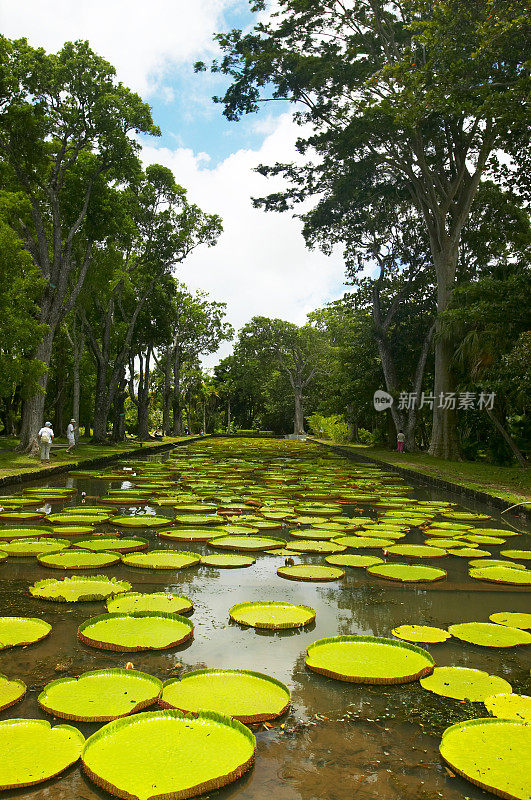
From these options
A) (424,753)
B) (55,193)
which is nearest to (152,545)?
(424,753)

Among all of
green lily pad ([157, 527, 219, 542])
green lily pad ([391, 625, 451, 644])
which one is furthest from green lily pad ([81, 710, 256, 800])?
green lily pad ([157, 527, 219, 542])

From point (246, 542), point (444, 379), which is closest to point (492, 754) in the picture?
point (246, 542)

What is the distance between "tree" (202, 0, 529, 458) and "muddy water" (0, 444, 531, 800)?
31.2ft

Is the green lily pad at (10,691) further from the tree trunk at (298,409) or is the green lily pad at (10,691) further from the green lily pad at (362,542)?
the tree trunk at (298,409)

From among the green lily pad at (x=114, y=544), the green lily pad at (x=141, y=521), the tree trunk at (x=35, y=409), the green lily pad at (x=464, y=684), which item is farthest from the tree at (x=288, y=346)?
the green lily pad at (x=464, y=684)

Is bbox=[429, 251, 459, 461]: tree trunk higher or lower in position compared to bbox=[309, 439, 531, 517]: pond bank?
higher

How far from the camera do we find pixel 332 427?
36.5 metres

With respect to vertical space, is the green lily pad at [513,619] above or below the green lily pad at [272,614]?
below

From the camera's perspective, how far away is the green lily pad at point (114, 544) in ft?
15.7

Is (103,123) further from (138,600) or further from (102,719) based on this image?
(102,719)

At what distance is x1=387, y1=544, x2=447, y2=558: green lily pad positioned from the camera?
4.95 metres

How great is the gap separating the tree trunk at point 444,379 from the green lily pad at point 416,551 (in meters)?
12.4

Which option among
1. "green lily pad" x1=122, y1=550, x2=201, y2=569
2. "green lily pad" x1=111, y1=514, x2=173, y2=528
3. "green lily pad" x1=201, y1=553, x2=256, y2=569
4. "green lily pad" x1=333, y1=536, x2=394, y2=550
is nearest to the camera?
"green lily pad" x1=122, y1=550, x2=201, y2=569

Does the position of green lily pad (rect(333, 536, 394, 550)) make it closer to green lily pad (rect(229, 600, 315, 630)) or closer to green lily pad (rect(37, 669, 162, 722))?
green lily pad (rect(229, 600, 315, 630))
